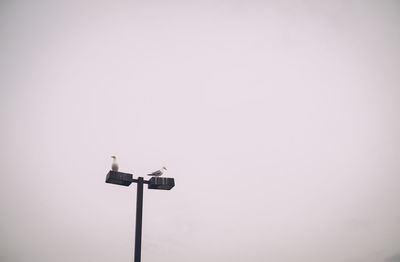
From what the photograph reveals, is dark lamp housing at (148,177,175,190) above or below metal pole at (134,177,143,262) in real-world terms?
above

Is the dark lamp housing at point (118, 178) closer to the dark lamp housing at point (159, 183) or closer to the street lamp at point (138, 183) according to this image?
the street lamp at point (138, 183)

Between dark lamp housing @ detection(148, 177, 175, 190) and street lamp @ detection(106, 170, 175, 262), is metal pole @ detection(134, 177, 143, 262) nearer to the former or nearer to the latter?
street lamp @ detection(106, 170, 175, 262)

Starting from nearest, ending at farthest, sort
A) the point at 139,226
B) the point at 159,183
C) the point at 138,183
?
the point at 139,226, the point at 138,183, the point at 159,183

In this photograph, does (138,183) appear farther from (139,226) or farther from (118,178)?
(139,226)

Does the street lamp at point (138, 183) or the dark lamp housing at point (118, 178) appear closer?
the street lamp at point (138, 183)

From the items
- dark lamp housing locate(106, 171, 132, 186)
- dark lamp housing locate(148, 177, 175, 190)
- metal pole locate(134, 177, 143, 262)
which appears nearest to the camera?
metal pole locate(134, 177, 143, 262)

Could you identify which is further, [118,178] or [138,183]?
[138,183]

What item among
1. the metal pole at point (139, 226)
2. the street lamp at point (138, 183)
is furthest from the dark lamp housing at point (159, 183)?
the metal pole at point (139, 226)

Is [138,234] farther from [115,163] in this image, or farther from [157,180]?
[115,163]

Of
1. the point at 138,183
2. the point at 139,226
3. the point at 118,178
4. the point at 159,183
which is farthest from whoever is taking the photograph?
the point at 159,183

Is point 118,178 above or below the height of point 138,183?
above

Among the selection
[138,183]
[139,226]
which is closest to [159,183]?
[138,183]

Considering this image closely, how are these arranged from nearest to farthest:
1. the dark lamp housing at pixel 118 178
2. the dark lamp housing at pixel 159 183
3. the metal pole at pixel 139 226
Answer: the metal pole at pixel 139 226 < the dark lamp housing at pixel 118 178 < the dark lamp housing at pixel 159 183

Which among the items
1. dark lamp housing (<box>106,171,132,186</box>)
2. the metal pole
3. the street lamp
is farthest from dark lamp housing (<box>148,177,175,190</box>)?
dark lamp housing (<box>106,171,132,186</box>)
